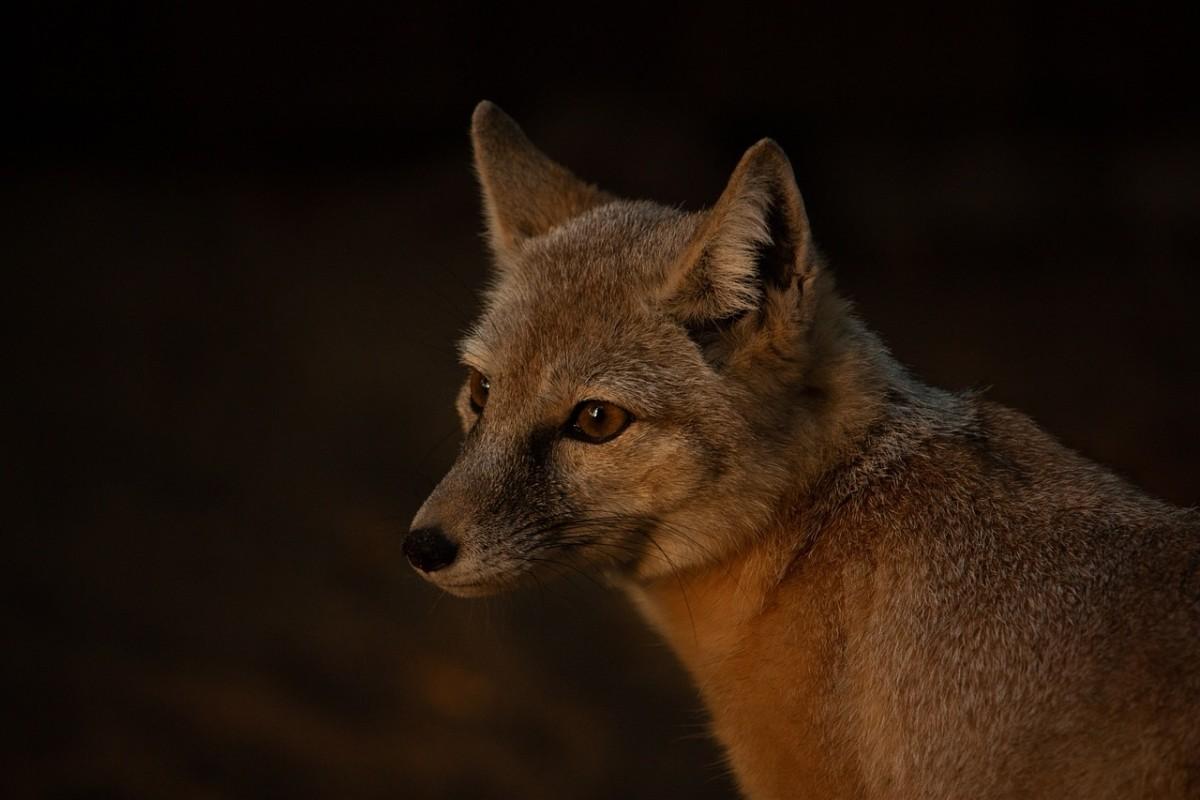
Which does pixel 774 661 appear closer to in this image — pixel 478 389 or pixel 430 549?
pixel 430 549

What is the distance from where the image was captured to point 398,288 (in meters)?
10.3

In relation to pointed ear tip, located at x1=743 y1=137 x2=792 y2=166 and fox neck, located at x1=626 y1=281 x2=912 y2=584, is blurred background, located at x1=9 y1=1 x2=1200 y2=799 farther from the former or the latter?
pointed ear tip, located at x1=743 y1=137 x2=792 y2=166

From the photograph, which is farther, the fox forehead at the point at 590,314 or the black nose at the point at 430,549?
the fox forehead at the point at 590,314

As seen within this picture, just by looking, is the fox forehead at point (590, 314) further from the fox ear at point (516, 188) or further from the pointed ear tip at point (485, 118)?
the pointed ear tip at point (485, 118)

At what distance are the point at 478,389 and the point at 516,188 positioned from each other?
914 mm

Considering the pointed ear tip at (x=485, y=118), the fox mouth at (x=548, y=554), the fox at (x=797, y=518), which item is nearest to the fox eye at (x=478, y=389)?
the fox at (x=797, y=518)

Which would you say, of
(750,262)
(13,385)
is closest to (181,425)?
(13,385)

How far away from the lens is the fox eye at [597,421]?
3672 millimetres

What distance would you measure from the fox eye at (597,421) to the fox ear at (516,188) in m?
1.09

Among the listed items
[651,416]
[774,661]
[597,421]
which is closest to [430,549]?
[597,421]

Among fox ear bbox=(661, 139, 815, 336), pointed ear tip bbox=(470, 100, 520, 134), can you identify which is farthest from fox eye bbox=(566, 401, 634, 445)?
pointed ear tip bbox=(470, 100, 520, 134)

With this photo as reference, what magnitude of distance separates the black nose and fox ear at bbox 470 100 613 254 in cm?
141

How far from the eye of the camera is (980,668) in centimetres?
327

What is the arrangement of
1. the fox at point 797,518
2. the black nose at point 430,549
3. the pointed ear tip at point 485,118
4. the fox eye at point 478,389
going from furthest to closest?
the pointed ear tip at point 485,118, the fox eye at point 478,389, the black nose at point 430,549, the fox at point 797,518
